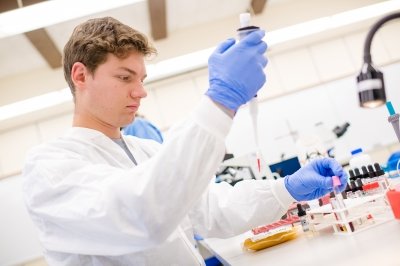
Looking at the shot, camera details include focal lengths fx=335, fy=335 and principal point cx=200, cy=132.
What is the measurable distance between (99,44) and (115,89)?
0.50 feet

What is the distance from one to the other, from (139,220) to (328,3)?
485 cm

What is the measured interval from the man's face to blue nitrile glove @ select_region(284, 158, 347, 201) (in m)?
0.61

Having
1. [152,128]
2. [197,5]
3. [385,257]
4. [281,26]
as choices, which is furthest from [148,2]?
[385,257]

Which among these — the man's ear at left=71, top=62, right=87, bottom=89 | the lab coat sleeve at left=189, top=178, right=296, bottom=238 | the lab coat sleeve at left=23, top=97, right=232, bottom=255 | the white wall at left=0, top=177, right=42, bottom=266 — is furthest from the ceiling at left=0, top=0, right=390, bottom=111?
the lab coat sleeve at left=23, top=97, right=232, bottom=255

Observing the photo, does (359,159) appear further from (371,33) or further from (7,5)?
(7,5)

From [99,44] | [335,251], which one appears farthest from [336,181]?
[99,44]

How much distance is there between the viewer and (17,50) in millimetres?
3711

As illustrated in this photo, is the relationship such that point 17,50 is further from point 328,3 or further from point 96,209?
point 328,3

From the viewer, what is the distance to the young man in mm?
705

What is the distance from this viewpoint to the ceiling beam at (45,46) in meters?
3.42

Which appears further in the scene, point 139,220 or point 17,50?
point 17,50

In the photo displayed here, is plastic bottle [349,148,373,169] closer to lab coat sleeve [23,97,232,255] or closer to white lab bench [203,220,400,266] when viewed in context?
white lab bench [203,220,400,266]

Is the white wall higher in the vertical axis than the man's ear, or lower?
lower

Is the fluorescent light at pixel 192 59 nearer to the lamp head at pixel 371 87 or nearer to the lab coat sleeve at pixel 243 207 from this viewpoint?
the lab coat sleeve at pixel 243 207
